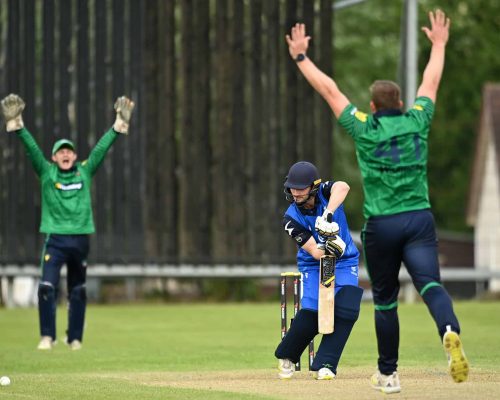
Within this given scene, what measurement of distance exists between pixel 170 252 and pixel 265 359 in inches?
608

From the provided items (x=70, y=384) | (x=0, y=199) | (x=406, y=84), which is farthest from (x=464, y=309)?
(x=70, y=384)

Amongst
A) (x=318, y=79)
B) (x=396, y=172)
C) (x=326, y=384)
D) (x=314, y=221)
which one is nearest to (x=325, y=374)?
(x=326, y=384)

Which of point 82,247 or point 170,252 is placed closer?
point 82,247

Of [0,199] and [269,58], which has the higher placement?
[269,58]

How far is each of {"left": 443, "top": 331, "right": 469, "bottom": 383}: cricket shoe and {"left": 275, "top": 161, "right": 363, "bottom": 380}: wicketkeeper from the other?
200 cm

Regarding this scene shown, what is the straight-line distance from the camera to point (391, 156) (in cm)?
1142

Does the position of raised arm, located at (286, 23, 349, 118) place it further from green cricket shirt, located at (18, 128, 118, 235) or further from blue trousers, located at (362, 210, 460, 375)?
green cricket shirt, located at (18, 128, 118, 235)

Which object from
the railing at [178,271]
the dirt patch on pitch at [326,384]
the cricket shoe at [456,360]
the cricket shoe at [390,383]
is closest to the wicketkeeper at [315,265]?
the dirt patch on pitch at [326,384]

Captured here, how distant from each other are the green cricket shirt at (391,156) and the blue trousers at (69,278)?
23.0 ft

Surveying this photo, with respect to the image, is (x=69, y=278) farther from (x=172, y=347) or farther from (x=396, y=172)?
(x=396, y=172)

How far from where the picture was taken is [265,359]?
16297 millimetres

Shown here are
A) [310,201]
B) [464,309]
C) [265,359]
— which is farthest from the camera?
[464,309]

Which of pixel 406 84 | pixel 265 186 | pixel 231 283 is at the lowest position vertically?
pixel 231 283

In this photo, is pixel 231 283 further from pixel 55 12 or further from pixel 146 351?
pixel 146 351
